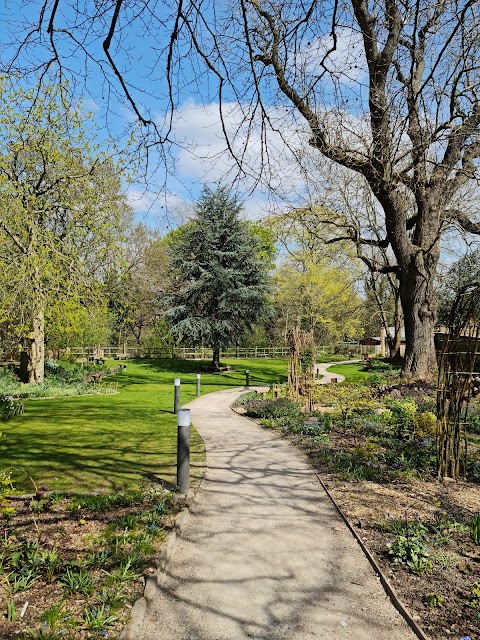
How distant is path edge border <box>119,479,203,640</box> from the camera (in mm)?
2832

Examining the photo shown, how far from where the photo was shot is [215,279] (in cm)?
3036

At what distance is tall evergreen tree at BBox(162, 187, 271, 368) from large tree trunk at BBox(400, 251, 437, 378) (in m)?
15.8

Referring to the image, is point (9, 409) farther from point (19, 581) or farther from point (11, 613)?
point (11, 613)

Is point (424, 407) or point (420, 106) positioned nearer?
point (420, 106)

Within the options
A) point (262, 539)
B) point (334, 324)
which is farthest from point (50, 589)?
point (334, 324)

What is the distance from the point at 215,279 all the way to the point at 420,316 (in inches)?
672

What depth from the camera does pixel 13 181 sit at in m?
12.9

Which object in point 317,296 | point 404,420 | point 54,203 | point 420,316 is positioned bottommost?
point 404,420

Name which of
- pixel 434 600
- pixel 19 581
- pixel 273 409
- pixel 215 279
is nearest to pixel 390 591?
pixel 434 600

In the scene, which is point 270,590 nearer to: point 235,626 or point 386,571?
point 235,626

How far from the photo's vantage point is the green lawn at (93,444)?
20.7 ft

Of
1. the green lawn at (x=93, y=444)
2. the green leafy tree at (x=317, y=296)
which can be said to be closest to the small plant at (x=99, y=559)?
the green lawn at (x=93, y=444)

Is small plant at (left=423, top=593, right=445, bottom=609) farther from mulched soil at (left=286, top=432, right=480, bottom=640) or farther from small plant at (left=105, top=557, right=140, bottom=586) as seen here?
small plant at (left=105, top=557, right=140, bottom=586)

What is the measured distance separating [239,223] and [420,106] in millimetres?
25535
